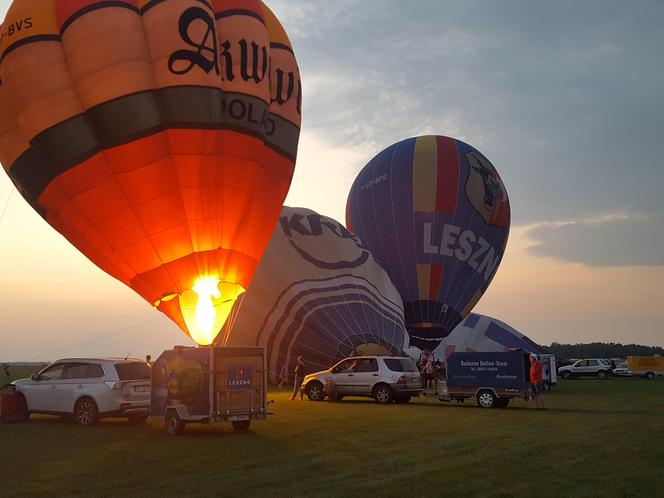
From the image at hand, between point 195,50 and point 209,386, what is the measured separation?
26.0 ft

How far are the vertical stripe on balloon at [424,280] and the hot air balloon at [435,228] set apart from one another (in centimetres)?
5

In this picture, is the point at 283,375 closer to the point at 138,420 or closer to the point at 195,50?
the point at 138,420

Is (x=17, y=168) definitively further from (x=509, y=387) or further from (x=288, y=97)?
(x=509, y=387)

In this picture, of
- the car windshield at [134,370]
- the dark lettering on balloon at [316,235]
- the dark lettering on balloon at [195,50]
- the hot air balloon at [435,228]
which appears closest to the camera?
the car windshield at [134,370]

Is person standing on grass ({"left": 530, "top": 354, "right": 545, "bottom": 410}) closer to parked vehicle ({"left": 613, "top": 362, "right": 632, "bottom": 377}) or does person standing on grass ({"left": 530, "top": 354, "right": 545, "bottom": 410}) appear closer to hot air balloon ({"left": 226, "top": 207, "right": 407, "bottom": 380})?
hot air balloon ({"left": 226, "top": 207, "right": 407, "bottom": 380})

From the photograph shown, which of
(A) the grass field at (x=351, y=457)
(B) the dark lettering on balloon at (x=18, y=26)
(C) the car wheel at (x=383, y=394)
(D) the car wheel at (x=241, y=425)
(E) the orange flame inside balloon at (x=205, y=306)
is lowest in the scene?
(A) the grass field at (x=351, y=457)

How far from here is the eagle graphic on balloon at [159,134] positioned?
16.9 m

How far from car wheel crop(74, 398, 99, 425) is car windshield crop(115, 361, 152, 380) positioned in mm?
870

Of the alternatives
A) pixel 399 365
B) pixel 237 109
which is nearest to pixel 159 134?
pixel 237 109

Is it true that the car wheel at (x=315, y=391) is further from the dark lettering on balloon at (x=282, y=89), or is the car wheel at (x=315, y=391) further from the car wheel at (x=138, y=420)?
the dark lettering on balloon at (x=282, y=89)

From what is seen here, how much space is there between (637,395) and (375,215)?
15.9 m

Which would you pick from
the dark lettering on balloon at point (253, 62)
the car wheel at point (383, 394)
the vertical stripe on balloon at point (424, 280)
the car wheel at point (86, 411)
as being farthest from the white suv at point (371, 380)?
the vertical stripe on balloon at point (424, 280)

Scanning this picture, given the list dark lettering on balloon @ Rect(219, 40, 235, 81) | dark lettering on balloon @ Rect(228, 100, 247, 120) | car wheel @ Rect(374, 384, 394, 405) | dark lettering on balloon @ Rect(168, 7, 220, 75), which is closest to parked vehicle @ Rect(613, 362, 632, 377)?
car wheel @ Rect(374, 384, 394, 405)

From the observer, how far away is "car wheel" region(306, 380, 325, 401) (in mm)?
24328
